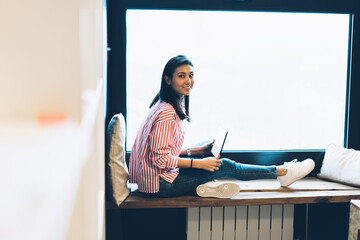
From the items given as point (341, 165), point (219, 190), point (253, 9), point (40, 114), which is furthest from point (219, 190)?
point (40, 114)

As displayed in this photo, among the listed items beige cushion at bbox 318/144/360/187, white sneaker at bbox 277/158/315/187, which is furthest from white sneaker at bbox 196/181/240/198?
beige cushion at bbox 318/144/360/187

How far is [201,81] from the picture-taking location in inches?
88.1

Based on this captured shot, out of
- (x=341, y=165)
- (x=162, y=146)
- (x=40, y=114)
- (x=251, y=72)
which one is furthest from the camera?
(x=251, y=72)

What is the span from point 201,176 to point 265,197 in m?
0.37

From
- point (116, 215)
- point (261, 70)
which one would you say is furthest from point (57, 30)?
point (261, 70)

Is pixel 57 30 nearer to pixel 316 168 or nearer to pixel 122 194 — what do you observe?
pixel 122 194

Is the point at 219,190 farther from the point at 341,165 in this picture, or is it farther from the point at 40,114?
the point at 40,114

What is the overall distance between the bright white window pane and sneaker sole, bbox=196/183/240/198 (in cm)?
42

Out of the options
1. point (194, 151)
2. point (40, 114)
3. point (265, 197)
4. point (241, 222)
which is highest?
point (40, 114)

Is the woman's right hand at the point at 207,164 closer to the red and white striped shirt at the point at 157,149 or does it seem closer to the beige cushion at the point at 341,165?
the red and white striped shirt at the point at 157,149

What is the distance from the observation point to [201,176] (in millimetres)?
1949

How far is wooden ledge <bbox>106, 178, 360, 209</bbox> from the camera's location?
189 cm

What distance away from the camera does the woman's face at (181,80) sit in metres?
1.96

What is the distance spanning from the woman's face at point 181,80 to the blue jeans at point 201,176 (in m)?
0.45
